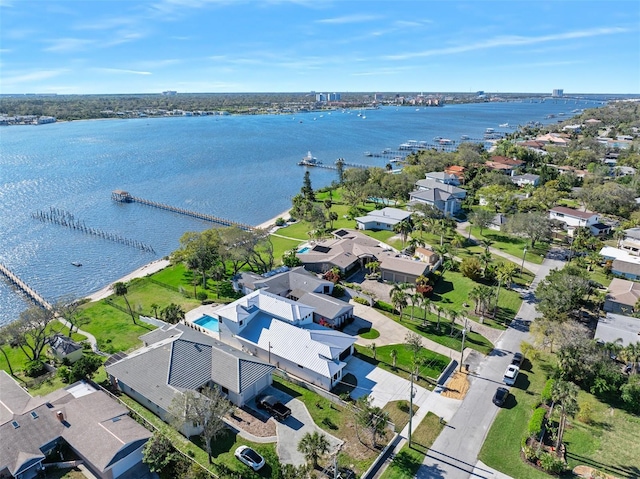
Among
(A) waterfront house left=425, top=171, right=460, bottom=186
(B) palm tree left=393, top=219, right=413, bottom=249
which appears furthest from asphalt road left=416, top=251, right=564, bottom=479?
(A) waterfront house left=425, top=171, right=460, bottom=186

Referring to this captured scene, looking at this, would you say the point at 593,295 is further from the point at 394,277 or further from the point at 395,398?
the point at 395,398

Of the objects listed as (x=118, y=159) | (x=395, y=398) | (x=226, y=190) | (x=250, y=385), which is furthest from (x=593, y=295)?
(x=118, y=159)

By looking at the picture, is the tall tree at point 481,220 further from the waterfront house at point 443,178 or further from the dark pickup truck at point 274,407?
the dark pickup truck at point 274,407

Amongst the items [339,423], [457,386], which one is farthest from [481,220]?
[339,423]

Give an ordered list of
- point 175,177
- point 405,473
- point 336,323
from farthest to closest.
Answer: point 175,177
point 336,323
point 405,473

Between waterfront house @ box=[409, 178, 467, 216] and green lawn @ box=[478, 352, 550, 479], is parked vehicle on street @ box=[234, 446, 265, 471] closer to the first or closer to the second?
green lawn @ box=[478, 352, 550, 479]

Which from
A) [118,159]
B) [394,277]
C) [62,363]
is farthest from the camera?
[118,159]
